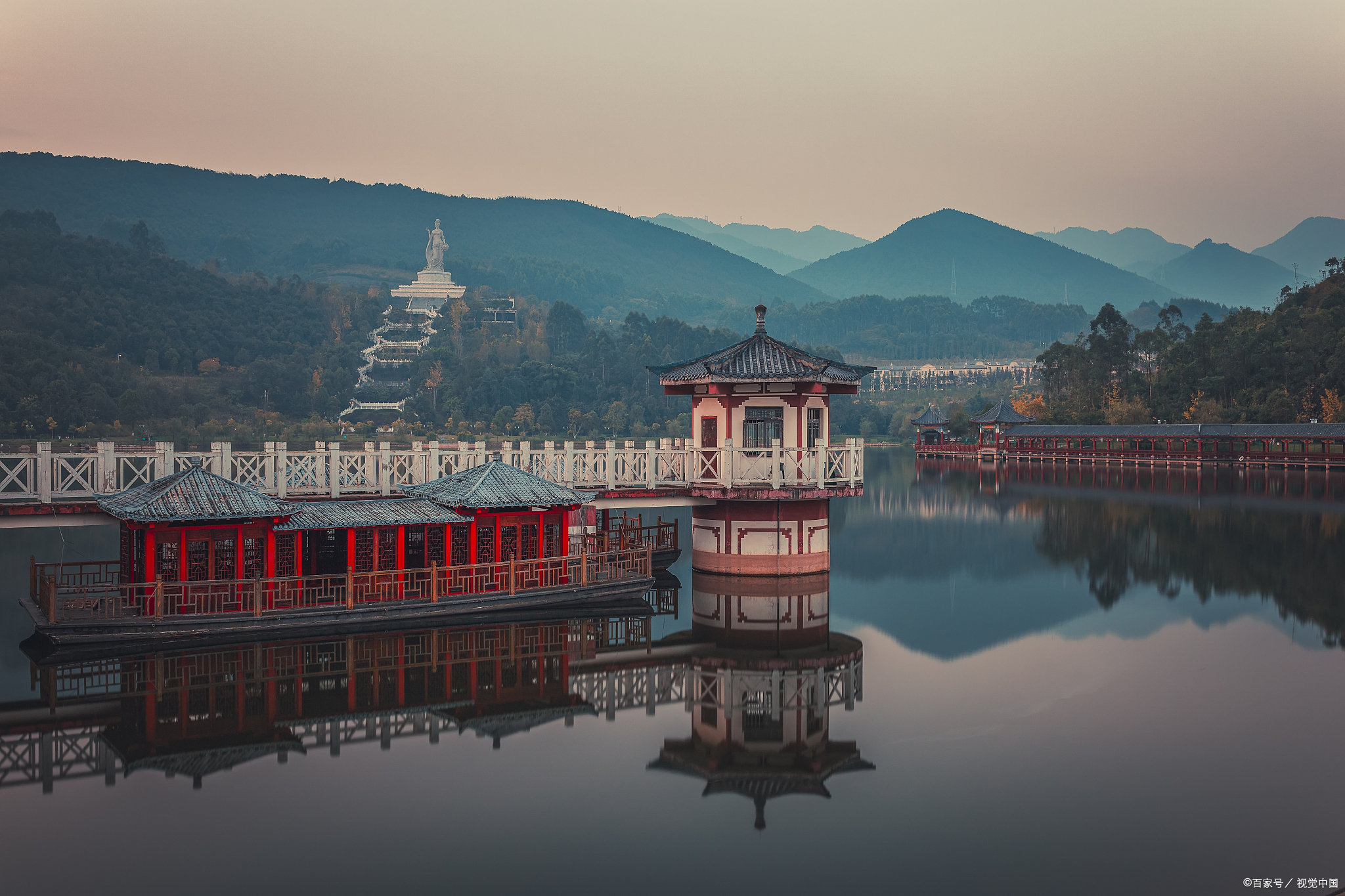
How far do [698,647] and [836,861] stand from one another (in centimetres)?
831

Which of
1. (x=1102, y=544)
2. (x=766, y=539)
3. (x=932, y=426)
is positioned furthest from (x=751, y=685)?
(x=932, y=426)

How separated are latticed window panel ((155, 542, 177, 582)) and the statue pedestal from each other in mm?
145376

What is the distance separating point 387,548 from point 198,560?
3.00m

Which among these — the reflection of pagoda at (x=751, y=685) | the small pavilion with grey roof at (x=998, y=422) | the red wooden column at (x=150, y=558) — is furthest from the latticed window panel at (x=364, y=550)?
the small pavilion with grey roof at (x=998, y=422)

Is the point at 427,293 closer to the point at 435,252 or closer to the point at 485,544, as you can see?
the point at 435,252

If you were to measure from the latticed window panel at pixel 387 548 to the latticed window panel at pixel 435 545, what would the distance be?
550 mm

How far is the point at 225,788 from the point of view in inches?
438

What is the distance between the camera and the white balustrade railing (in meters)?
20.0

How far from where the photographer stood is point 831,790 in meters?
11.5

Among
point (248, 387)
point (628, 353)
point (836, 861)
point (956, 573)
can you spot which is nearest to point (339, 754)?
point (836, 861)

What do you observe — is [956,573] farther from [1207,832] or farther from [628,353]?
[628,353]

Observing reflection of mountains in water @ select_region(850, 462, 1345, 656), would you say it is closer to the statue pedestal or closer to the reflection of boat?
the reflection of boat

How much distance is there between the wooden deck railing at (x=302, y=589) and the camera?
1644cm

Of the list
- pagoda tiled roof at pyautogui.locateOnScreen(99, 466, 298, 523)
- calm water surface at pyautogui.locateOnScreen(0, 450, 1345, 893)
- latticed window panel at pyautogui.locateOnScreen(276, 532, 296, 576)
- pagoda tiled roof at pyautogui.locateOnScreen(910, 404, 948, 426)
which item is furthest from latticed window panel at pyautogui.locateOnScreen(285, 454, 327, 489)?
pagoda tiled roof at pyautogui.locateOnScreen(910, 404, 948, 426)
